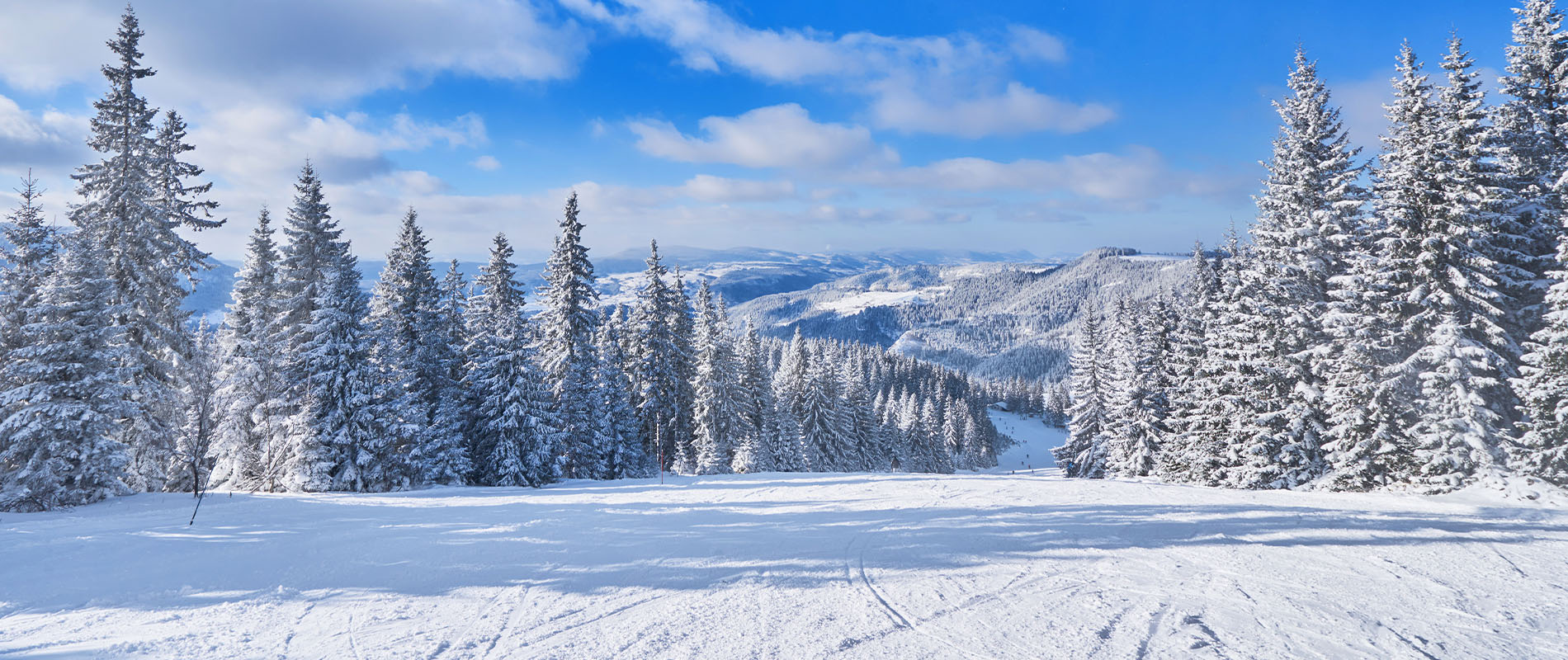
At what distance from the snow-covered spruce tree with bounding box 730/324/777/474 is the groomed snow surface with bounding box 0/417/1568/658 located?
876 inches

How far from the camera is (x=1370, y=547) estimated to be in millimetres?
9930

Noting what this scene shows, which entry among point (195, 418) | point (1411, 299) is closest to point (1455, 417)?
point (1411, 299)

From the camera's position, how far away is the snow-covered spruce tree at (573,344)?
29469 millimetres

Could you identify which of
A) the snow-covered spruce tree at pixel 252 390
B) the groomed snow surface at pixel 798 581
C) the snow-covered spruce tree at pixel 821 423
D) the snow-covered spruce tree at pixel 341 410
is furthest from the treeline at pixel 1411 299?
the snow-covered spruce tree at pixel 252 390

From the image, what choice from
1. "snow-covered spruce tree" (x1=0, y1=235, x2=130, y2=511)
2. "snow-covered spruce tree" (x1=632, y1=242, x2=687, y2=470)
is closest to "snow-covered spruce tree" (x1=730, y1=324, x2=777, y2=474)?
"snow-covered spruce tree" (x1=632, y1=242, x2=687, y2=470)

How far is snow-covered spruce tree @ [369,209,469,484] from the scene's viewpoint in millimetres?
22016

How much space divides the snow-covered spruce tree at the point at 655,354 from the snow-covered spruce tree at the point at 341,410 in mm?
15016

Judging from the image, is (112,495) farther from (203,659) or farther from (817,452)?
(817,452)

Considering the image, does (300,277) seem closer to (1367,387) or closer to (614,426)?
(614,426)

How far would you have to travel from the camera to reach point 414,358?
2427cm

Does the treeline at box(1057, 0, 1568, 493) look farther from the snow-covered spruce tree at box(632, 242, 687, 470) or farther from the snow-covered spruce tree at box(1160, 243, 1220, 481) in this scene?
the snow-covered spruce tree at box(632, 242, 687, 470)

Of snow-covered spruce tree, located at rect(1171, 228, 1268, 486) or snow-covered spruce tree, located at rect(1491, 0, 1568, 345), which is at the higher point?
snow-covered spruce tree, located at rect(1491, 0, 1568, 345)

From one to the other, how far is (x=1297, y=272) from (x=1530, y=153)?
6.02 meters

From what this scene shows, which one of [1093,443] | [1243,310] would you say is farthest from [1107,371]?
[1243,310]
